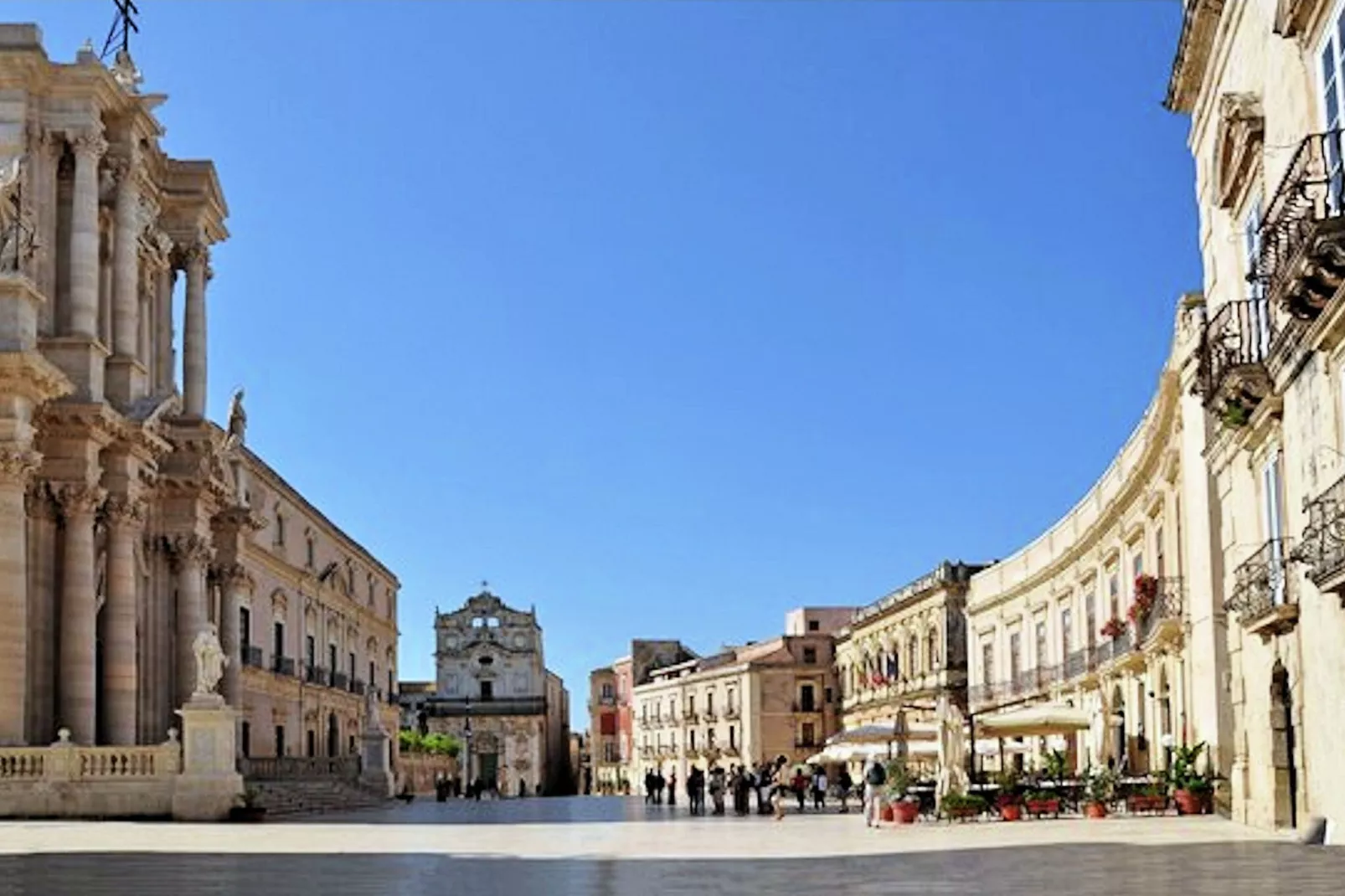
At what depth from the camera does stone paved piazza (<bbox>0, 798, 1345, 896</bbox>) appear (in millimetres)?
15242

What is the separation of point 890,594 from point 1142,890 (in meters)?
69.8

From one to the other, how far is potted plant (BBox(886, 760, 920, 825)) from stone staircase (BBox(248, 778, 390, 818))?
38.1 feet

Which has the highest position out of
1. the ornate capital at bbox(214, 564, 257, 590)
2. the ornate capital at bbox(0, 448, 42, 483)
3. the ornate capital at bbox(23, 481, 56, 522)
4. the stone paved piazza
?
the ornate capital at bbox(0, 448, 42, 483)

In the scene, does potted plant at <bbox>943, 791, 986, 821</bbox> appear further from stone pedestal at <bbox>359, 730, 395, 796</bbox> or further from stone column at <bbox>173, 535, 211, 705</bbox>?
stone pedestal at <bbox>359, 730, 395, 796</bbox>

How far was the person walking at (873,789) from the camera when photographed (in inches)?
1259

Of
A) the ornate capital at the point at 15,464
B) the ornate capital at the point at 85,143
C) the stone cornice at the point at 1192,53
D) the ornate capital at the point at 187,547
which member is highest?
the ornate capital at the point at 85,143

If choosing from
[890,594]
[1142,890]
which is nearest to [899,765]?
[1142,890]

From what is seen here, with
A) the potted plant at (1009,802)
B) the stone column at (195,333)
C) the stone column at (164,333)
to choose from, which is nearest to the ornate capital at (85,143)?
the stone column at (164,333)

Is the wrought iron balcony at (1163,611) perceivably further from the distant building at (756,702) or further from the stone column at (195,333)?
the distant building at (756,702)

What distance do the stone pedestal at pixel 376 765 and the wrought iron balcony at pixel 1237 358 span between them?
121 feet

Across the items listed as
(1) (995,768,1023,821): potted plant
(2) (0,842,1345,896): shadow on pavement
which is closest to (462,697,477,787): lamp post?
(1) (995,768,1023,821): potted plant

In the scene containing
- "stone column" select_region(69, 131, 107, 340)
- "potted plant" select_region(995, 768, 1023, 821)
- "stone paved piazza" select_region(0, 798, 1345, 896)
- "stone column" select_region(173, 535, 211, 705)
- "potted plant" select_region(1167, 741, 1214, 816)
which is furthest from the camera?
"stone column" select_region(173, 535, 211, 705)

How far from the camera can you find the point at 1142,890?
14.2 m

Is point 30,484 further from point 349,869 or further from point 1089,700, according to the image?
point 1089,700
